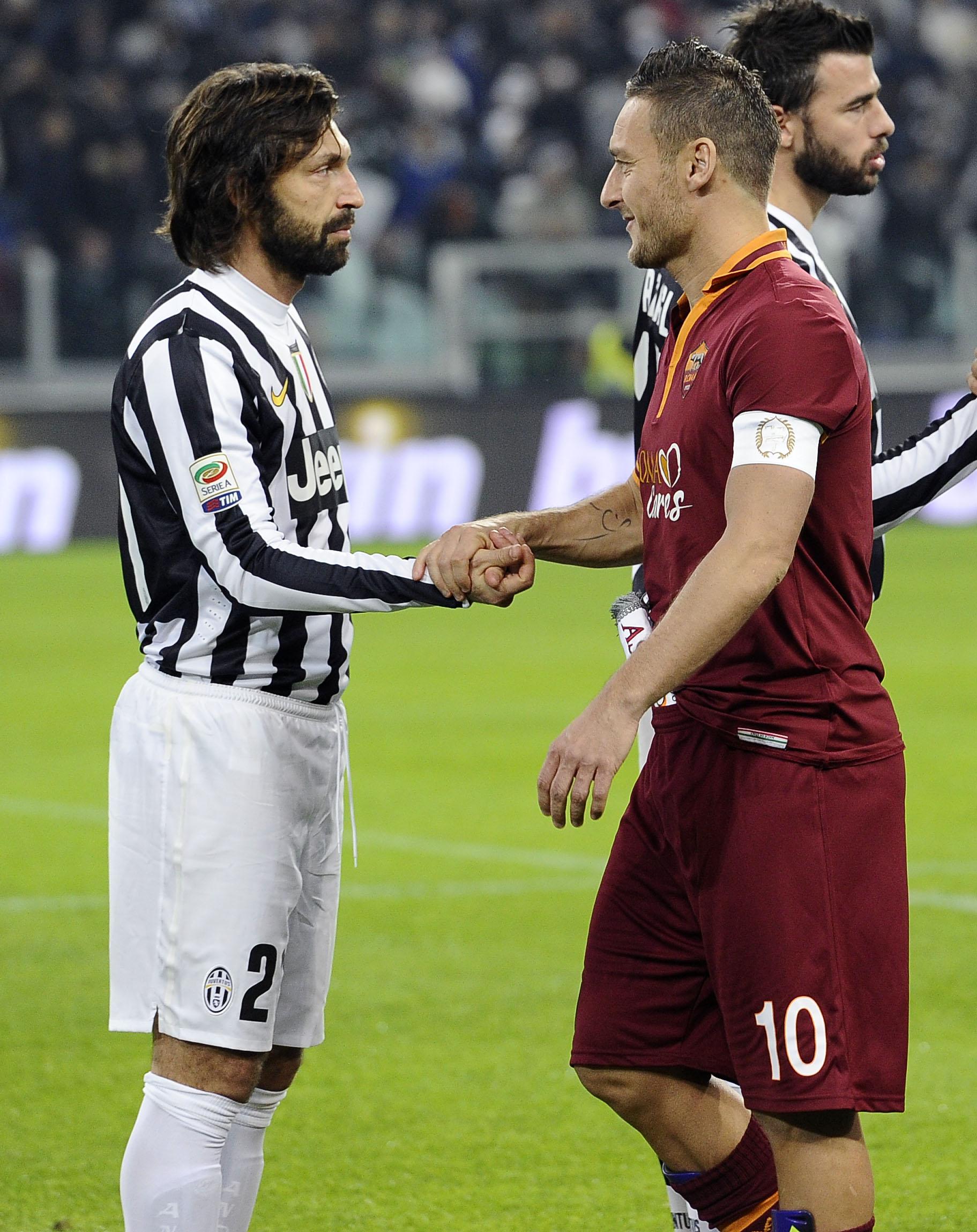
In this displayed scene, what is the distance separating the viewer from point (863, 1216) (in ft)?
9.38

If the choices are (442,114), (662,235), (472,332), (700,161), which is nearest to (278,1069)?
(662,235)

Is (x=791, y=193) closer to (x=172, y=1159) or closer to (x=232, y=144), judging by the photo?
(x=232, y=144)

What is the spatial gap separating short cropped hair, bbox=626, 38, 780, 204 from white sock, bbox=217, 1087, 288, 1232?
172cm

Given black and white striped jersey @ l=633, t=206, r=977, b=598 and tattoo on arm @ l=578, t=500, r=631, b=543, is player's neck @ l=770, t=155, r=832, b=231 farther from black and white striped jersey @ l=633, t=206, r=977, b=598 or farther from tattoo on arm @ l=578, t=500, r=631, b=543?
tattoo on arm @ l=578, t=500, r=631, b=543

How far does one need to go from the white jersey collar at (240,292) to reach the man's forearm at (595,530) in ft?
1.89

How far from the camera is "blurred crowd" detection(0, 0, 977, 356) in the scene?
18531 millimetres

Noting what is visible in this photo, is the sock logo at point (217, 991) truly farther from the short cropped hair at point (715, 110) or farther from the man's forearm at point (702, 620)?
the short cropped hair at point (715, 110)

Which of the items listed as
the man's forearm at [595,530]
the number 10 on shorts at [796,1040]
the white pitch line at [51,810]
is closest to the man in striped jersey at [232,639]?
the man's forearm at [595,530]

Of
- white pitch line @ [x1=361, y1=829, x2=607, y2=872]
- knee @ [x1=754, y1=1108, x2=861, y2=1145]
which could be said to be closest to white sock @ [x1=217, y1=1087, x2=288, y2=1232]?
knee @ [x1=754, y1=1108, x2=861, y2=1145]

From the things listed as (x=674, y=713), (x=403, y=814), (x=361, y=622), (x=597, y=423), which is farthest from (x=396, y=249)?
(x=674, y=713)

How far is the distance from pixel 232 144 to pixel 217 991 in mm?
1389

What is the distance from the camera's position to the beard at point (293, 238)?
10.9 ft

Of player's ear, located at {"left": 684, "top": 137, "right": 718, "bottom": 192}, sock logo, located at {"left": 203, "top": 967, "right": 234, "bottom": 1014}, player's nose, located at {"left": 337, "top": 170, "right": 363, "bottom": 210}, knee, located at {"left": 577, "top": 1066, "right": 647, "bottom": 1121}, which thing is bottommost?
knee, located at {"left": 577, "top": 1066, "right": 647, "bottom": 1121}

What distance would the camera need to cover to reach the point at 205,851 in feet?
10.4
